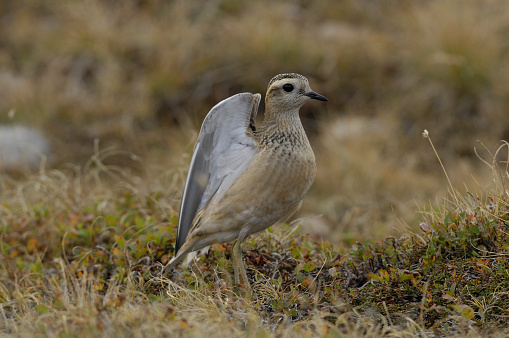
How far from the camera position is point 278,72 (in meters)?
11.0

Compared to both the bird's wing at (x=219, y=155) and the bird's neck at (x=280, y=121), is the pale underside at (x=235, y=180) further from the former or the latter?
the bird's neck at (x=280, y=121)

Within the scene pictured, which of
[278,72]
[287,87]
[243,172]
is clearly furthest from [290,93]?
[278,72]

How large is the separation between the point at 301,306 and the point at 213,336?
1.05 meters

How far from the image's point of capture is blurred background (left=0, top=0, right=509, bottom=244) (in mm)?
9773

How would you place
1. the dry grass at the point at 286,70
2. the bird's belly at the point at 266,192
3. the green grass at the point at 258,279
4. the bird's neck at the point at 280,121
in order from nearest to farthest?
the green grass at the point at 258,279, the bird's belly at the point at 266,192, the bird's neck at the point at 280,121, the dry grass at the point at 286,70

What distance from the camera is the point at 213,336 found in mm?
3631

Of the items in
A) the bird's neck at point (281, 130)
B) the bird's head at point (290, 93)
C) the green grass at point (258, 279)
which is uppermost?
the bird's head at point (290, 93)

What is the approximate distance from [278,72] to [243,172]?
244 inches

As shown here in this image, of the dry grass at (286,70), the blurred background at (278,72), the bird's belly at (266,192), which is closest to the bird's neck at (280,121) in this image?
the bird's belly at (266,192)

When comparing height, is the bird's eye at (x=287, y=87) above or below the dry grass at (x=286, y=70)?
above

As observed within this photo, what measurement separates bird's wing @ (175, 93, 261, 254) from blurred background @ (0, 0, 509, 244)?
3.68m

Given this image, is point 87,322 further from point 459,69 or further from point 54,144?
point 459,69

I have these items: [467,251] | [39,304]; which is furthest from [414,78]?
[39,304]

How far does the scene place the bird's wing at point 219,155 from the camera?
16.5ft
